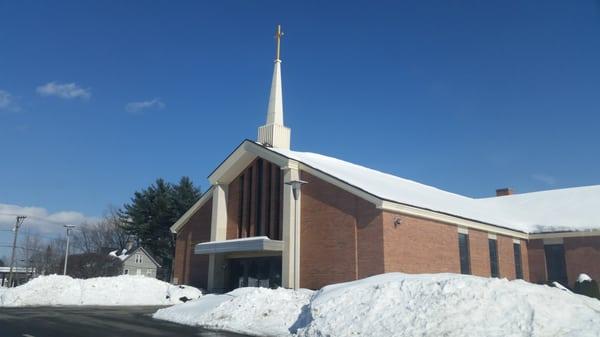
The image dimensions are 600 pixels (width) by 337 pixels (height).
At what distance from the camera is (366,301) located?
553 inches

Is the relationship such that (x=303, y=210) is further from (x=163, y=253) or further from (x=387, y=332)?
(x=163, y=253)

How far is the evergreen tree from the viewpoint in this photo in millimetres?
52125

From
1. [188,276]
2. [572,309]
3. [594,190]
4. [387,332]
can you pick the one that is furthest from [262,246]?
[594,190]

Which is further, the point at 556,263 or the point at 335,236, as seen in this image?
the point at 556,263

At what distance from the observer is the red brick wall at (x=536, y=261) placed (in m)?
35.2

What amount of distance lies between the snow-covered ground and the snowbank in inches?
517

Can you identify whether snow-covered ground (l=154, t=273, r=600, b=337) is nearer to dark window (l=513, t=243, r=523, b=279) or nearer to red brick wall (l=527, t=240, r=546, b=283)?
dark window (l=513, t=243, r=523, b=279)

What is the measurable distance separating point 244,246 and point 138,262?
41.9 meters

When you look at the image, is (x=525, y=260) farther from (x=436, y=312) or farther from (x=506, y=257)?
(x=436, y=312)

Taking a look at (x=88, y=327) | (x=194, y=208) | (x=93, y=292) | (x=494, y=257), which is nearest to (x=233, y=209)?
(x=194, y=208)

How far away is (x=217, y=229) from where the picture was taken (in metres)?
30.6

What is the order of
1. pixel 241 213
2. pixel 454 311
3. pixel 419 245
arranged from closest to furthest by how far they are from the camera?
pixel 454 311 → pixel 419 245 → pixel 241 213

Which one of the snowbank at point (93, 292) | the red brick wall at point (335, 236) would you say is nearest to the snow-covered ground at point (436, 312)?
the red brick wall at point (335, 236)

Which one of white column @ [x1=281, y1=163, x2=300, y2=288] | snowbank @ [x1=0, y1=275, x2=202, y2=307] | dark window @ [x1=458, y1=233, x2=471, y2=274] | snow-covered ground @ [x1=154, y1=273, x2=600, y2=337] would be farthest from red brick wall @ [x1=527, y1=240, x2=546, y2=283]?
snow-covered ground @ [x1=154, y1=273, x2=600, y2=337]
